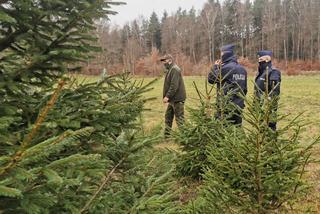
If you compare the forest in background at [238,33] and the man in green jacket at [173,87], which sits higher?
the forest in background at [238,33]

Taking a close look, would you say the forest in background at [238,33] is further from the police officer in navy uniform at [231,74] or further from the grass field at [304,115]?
the police officer in navy uniform at [231,74]

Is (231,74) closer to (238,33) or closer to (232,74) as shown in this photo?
(232,74)

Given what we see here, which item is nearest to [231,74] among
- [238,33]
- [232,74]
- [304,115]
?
[232,74]

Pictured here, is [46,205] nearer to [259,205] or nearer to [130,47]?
[259,205]

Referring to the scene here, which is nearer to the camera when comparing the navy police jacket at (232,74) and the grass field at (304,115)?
the grass field at (304,115)

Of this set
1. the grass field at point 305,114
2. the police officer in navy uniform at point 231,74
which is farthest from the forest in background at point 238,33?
the police officer in navy uniform at point 231,74

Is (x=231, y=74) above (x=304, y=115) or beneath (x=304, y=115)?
above

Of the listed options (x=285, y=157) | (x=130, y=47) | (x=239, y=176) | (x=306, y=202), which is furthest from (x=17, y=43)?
(x=130, y=47)

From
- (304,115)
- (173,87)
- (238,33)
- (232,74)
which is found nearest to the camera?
(232,74)

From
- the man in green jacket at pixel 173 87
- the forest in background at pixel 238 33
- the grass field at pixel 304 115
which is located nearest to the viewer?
the grass field at pixel 304 115

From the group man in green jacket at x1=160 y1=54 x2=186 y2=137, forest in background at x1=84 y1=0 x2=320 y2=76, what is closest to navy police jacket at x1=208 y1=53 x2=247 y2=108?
man in green jacket at x1=160 y1=54 x2=186 y2=137

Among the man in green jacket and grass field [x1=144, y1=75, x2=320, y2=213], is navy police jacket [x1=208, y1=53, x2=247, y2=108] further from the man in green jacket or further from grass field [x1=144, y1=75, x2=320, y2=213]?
the man in green jacket

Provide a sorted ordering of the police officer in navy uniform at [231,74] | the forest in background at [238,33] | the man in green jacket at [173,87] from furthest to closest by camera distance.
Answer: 1. the forest in background at [238,33]
2. the man in green jacket at [173,87]
3. the police officer in navy uniform at [231,74]

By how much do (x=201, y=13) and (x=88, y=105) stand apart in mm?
76594
